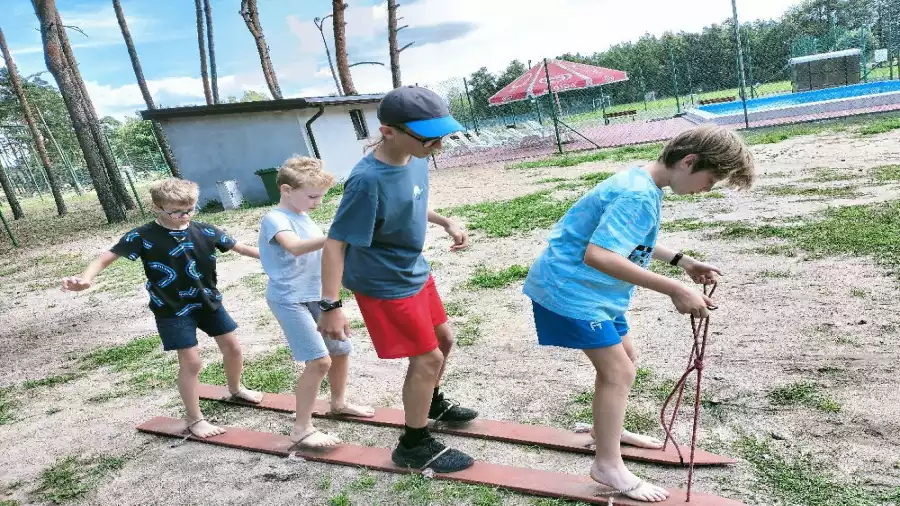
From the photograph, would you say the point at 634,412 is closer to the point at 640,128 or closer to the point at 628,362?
the point at 628,362

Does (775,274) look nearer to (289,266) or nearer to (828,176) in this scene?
(289,266)

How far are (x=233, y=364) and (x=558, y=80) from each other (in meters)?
17.8

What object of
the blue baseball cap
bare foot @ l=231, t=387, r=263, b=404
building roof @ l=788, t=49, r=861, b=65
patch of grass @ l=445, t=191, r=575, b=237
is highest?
building roof @ l=788, t=49, r=861, b=65

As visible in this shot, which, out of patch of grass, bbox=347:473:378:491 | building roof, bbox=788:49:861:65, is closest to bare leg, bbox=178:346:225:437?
patch of grass, bbox=347:473:378:491

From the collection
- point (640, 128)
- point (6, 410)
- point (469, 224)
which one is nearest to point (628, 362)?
point (6, 410)

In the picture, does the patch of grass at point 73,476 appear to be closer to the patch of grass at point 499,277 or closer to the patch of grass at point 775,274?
the patch of grass at point 499,277

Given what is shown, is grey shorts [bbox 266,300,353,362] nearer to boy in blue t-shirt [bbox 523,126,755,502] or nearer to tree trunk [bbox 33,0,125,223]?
boy in blue t-shirt [bbox 523,126,755,502]

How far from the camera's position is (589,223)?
199 centimetres

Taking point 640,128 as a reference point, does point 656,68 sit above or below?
above

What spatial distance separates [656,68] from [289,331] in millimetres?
30666

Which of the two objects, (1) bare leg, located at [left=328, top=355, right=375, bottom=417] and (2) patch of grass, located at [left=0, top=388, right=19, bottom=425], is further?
(2) patch of grass, located at [left=0, top=388, right=19, bottom=425]

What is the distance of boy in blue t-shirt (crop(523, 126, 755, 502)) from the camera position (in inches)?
71.7

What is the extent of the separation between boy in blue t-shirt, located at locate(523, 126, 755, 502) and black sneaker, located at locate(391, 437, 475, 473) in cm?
61

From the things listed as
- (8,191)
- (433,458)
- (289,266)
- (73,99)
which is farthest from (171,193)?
(8,191)
